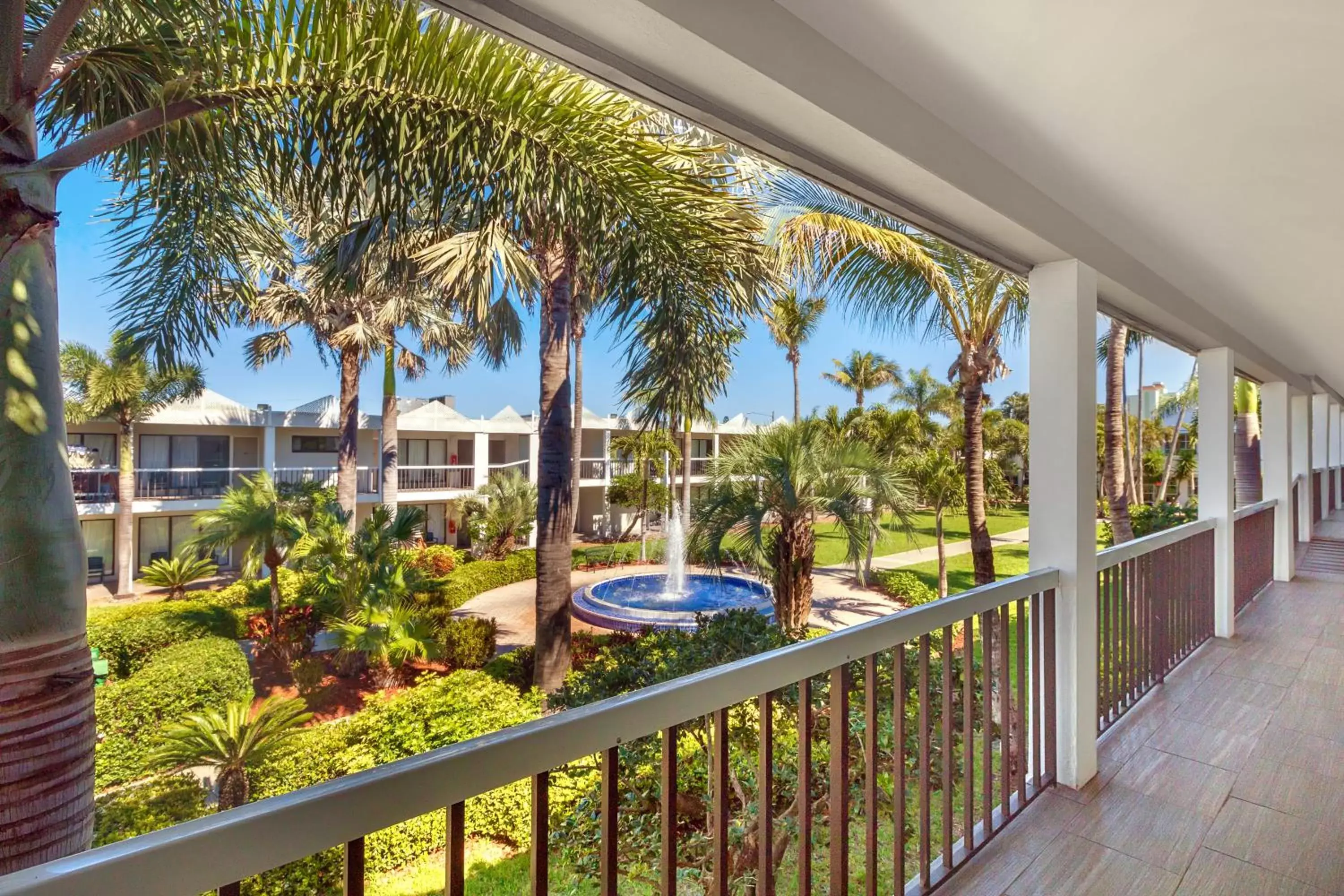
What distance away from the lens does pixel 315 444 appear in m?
10.4

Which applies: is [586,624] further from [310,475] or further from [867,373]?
[867,373]

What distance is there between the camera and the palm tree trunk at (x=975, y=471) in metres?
6.33

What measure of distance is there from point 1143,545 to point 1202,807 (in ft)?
3.70

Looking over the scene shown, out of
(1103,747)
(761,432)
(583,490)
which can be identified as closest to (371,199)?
(761,432)

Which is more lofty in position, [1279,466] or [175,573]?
[1279,466]

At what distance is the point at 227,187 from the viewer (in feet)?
9.38

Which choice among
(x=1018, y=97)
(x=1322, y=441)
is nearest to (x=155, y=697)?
(x=1018, y=97)

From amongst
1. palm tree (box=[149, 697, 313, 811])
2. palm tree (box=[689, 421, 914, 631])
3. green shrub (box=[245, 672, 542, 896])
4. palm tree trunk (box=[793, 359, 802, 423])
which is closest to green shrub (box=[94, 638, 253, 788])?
palm tree (box=[149, 697, 313, 811])

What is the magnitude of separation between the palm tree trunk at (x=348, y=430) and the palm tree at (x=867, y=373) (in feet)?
43.9

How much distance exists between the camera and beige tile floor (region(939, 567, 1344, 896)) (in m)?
1.68

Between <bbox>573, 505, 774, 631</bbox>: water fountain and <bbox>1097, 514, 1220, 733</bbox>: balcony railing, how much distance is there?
580 centimetres

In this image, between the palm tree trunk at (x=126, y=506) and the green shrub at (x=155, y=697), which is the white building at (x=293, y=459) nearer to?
the palm tree trunk at (x=126, y=506)

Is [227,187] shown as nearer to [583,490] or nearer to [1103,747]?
[1103,747]

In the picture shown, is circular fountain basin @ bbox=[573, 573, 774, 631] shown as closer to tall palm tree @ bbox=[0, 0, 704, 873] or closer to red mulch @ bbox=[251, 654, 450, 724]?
red mulch @ bbox=[251, 654, 450, 724]
